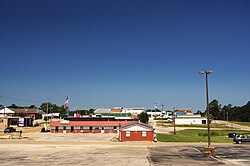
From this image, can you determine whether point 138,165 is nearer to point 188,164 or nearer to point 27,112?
point 188,164

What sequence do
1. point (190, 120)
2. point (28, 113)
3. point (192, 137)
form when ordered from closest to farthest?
point (192, 137)
point (190, 120)
point (28, 113)

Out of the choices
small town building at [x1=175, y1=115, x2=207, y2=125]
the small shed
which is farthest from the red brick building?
small town building at [x1=175, y1=115, x2=207, y2=125]

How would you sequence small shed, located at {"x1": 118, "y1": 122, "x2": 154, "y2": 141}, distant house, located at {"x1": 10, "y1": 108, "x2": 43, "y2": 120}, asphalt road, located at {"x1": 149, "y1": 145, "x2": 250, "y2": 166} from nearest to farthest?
asphalt road, located at {"x1": 149, "y1": 145, "x2": 250, "y2": 166} → small shed, located at {"x1": 118, "y1": 122, "x2": 154, "y2": 141} → distant house, located at {"x1": 10, "y1": 108, "x2": 43, "y2": 120}

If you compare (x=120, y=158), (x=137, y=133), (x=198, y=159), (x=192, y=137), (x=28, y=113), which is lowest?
(x=192, y=137)

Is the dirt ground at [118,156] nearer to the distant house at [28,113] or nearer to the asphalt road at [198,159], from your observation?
the asphalt road at [198,159]

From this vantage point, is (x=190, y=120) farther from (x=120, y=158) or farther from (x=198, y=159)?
(x=120, y=158)

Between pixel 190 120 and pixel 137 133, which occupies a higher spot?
pixel 137 133

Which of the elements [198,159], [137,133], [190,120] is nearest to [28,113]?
[190,120]

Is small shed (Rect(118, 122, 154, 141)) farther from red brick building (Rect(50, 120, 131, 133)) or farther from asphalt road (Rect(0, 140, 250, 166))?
asphalt road (Rect(0, 140, 250, 166))

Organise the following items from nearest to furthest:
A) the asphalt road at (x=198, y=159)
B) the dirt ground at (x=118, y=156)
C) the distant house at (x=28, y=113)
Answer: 1. the asphalt road at (x=198, y=159)
2. the dirt ground at (x=118, y=156)
3. the distant house at (x=28, y=113)

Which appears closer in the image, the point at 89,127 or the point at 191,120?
the point at 89,127

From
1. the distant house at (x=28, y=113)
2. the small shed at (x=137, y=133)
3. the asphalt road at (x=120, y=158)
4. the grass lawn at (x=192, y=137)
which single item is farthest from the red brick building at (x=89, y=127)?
the distant house at (x=28, y=113)

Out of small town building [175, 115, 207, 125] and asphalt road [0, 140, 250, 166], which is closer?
asphalt road [0, 140, 250, 166]

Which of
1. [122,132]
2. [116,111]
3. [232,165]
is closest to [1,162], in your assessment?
[232,165]
